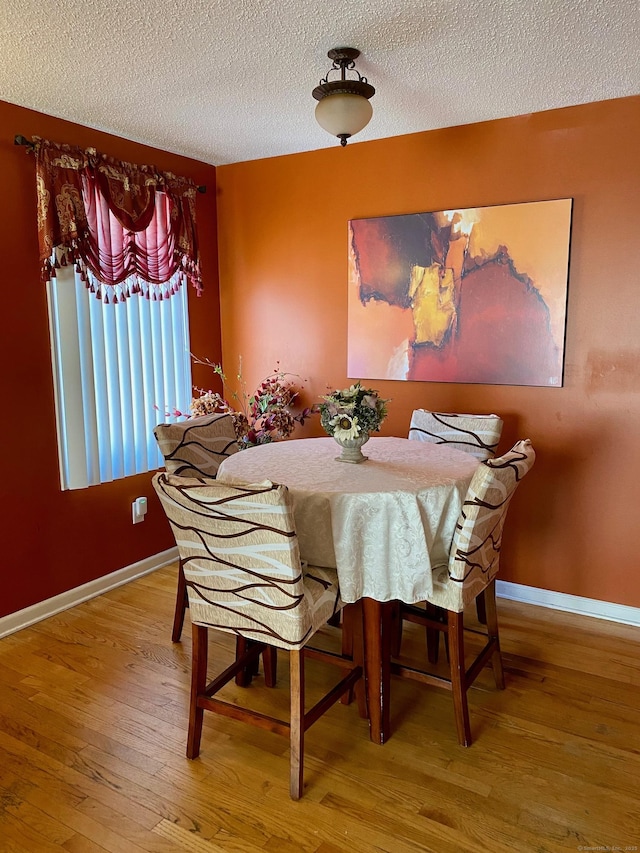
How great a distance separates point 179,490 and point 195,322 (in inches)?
92.2

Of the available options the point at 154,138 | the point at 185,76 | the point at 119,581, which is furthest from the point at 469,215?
the point at 119,581

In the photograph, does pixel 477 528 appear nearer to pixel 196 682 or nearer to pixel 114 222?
pixel 196 682

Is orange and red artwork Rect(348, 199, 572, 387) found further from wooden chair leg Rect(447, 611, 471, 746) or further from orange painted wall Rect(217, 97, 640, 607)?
wooden chair leg Rect(447, 611, 471, 746)

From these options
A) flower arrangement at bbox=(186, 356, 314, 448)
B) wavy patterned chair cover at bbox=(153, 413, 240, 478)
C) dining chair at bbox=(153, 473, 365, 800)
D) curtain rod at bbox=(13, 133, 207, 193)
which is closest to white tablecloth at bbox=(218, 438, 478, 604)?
dining chair at bbox=(153, 473, 365, 800)

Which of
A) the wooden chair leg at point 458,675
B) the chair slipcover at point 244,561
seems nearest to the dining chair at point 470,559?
the wooden chair leg at point 458,675

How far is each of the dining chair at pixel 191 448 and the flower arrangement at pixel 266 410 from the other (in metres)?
0.32

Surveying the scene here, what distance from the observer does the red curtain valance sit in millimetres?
2904

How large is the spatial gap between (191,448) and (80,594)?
1.14m

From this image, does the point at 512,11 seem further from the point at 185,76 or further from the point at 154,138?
the point at 154,138

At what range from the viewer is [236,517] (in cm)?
176

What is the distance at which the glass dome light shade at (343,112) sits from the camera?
7.50 feet

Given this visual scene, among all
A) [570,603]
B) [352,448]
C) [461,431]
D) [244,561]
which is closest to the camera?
[244,561]

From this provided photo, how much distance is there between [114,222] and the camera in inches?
126

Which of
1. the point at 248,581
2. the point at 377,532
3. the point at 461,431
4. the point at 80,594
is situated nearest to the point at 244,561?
the point at 248,581
